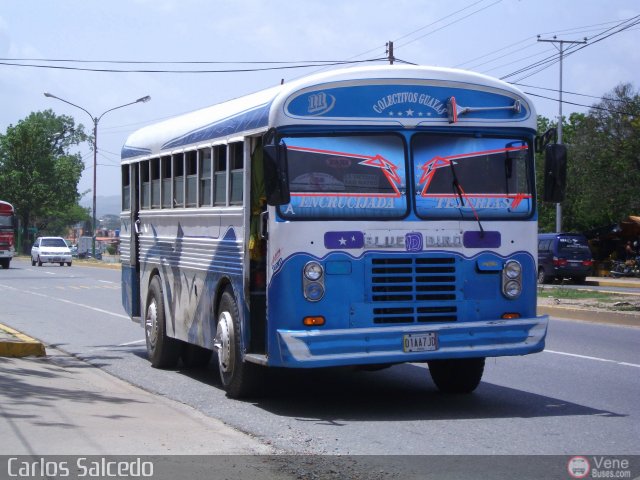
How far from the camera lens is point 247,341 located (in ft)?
31.9

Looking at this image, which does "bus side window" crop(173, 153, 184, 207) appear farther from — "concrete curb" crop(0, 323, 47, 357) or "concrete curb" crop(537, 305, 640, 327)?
"concrete curb" crop(537, 305, 640, 327)

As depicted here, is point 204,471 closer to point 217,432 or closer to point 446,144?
point 217,432

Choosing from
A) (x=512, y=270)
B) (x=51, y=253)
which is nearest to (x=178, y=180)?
(x=512, y=270)

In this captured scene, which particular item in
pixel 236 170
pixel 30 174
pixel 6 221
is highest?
pixel 30 174

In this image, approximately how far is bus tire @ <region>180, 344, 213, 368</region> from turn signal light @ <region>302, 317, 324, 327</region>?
4206mm

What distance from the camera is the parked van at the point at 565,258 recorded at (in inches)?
1431

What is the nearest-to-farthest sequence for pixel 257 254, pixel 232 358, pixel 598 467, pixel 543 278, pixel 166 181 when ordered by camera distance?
1. pixel 598 467
2. pixel 257 254
3. pixel 232 358
4. pixel 166 181
5. pixel 543 278

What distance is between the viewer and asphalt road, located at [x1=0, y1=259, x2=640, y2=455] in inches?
324

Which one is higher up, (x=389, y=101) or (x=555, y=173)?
(x=389, y=101)

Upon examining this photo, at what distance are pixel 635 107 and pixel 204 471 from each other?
48278 mm

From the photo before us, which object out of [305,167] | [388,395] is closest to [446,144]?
[305,167]

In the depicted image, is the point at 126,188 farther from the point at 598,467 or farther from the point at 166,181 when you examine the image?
the point at 598,467

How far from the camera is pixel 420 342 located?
9.19m

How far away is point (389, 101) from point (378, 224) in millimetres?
1154
